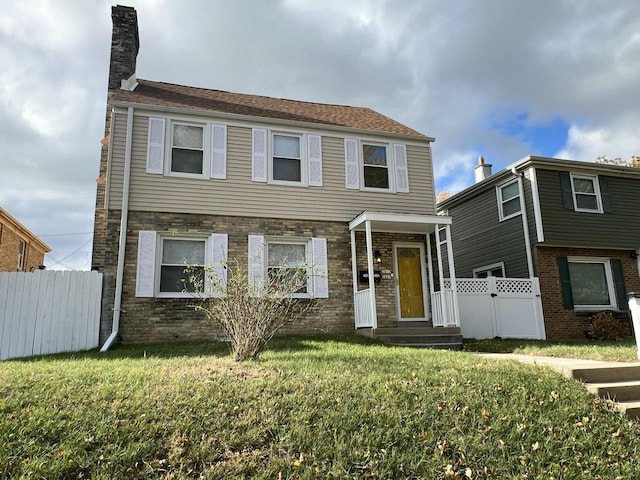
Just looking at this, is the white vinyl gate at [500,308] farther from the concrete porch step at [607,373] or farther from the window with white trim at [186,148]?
the window with white trim at [186,148]

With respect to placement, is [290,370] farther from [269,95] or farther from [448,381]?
[269,95]

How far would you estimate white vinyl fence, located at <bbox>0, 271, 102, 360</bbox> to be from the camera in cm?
848

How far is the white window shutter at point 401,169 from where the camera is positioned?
461 inches

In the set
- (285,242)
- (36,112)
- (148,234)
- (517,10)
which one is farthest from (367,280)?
(36,112)

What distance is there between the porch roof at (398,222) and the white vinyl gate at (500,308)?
5.58 feet

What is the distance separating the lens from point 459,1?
10.1 m

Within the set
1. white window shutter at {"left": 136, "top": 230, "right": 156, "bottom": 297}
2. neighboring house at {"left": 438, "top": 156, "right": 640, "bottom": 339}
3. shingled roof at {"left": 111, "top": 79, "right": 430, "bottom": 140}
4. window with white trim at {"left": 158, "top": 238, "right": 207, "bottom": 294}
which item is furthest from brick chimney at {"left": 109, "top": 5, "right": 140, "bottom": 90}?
neighboring house at {"left": 438, "top": 156, "right": 640, "bottom": 339}

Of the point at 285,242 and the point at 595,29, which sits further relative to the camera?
the point at 595,29

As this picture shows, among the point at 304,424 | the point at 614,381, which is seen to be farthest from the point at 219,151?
the point at 614,381

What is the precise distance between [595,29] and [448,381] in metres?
12.5

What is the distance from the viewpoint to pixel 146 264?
375 inches

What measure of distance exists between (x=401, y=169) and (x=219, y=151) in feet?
15.6

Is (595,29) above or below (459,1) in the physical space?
above

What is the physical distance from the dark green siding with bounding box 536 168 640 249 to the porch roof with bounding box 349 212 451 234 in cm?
403
